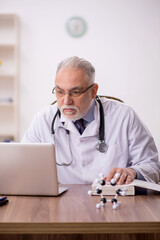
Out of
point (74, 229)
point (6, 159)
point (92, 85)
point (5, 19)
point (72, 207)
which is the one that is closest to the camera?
point (74, 229)

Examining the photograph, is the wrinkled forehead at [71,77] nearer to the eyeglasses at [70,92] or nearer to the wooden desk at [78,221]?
the eyeglasses at [70,92]

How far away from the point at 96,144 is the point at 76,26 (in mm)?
2952

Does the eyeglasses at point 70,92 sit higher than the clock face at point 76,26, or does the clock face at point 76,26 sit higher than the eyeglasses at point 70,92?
the clock face at point 76,26

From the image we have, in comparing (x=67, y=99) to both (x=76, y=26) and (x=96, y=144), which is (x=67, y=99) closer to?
(x=96, y=144)

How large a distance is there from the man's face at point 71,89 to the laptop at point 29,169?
526 millimetres

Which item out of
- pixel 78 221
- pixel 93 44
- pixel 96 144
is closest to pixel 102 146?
pixel 96 144

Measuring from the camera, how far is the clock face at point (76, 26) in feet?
14.8

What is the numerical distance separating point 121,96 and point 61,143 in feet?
9.00

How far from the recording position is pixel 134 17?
457cm

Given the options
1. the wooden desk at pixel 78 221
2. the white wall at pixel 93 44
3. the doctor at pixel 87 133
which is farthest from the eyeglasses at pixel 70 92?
the white wall at pixel 93 44

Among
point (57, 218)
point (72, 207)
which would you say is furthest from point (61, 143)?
point (57, 218)

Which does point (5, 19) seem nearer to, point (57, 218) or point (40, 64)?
point (40, 64)

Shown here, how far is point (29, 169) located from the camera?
4.39 ft

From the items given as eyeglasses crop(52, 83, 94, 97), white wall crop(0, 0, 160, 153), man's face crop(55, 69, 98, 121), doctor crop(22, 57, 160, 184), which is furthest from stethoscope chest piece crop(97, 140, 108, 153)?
white wall crop(0, 0, 160, 153)
